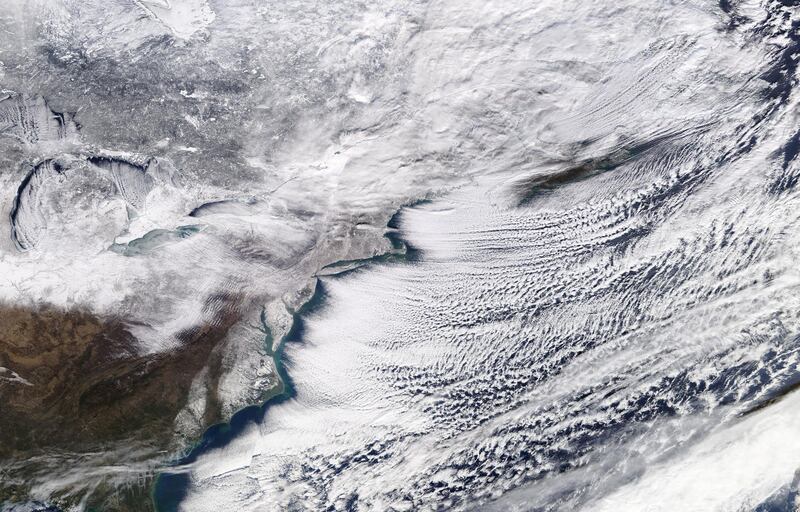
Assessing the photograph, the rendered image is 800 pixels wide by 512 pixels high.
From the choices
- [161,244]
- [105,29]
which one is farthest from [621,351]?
[105,29]

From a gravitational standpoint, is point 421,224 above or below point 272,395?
above

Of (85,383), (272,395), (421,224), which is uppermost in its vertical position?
(421,224)

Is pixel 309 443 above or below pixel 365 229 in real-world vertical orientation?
below

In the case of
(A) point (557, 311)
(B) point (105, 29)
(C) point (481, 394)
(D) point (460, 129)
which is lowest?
(C) point (481, 394)

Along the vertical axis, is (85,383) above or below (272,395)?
above

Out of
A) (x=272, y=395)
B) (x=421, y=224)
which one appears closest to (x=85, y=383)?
(x=272, y=395)

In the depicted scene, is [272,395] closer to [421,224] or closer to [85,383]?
[85,383]

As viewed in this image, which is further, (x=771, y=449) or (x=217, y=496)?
(x=217, y=496)

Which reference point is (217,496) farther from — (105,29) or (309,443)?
(105,29)
